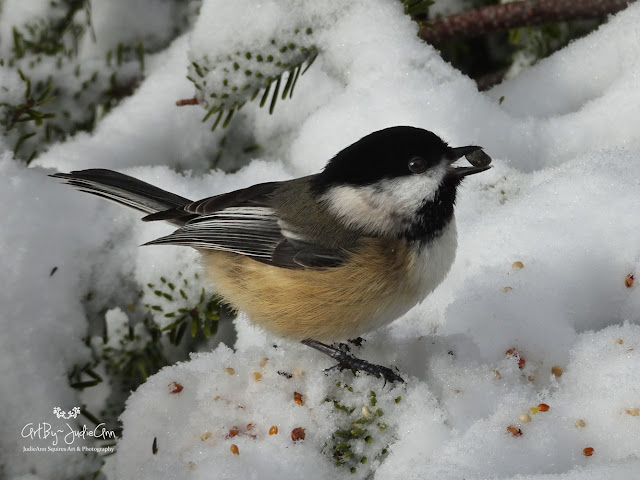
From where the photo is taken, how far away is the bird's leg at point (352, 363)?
1.76 metres

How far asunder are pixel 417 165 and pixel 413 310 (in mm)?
458

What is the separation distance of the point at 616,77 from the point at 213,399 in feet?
5.46

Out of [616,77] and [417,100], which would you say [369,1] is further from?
[616,77]

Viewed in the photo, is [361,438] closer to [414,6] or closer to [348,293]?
[348,293]

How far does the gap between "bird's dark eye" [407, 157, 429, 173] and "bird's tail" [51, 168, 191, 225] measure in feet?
2.25

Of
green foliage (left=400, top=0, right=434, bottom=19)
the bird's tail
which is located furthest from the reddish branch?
the bird's tail

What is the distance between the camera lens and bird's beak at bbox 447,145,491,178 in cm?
191

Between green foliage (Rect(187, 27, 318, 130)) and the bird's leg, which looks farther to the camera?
green foliage (Rect(187, 27, 318, 130))

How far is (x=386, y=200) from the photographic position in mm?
1944

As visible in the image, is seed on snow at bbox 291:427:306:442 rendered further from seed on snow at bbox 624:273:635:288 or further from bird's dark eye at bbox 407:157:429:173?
seed on snow at bbox 624:273:635:288

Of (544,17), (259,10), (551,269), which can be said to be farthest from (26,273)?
(544,17)

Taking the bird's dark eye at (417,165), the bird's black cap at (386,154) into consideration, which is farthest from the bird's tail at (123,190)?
the bird's dark eye at (417,165)

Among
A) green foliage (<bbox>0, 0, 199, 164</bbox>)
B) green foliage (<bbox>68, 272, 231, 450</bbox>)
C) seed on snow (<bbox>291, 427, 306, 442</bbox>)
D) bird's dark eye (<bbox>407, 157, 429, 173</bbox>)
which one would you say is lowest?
green foliage (<bbox>68, 272, 231, 450</bbox>)

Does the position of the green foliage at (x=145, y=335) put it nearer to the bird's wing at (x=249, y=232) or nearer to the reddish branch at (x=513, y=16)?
the bird's wing at (x=249, y=232)
